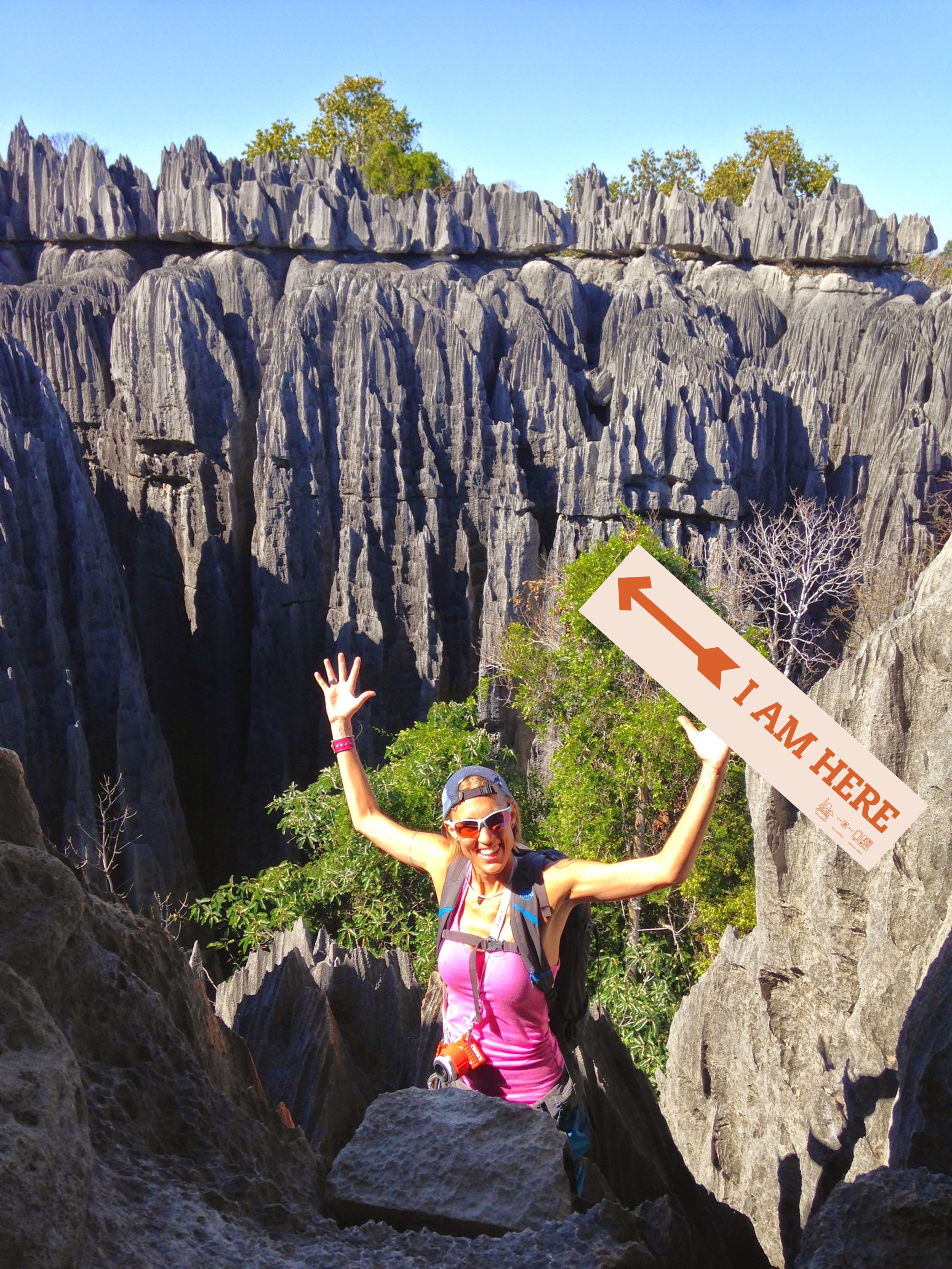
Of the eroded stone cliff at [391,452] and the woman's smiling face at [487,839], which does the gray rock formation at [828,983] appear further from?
the eroded stone cliff at [391,452]

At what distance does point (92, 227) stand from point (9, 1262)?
2982 centimetres

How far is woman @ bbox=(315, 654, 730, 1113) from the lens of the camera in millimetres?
2945

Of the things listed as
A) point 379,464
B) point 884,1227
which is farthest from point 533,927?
point 379,464

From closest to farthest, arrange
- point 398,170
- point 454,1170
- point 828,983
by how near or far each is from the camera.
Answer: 1. point 454,1170
2. point 828,983
3. point 398,170

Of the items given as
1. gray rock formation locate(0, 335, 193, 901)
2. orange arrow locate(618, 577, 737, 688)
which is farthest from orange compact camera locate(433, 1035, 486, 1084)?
gray rock formation locate(0, 335, 193, 901)

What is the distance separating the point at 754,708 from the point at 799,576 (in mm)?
15617

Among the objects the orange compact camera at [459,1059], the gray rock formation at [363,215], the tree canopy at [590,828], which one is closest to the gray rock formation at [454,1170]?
the orange compact camera at [459,1059]

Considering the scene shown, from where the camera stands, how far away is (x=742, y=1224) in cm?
378

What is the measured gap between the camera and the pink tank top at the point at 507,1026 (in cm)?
300

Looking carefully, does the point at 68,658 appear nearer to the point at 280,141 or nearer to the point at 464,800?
the point at 464,800

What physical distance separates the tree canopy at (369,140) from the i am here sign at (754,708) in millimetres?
38329

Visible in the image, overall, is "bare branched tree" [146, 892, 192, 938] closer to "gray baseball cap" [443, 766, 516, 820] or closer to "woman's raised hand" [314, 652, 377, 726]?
"woman's raised hand" [314, 652, 377, 726]

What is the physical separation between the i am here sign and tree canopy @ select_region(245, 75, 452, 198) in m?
38.3

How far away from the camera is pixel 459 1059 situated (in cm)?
297
